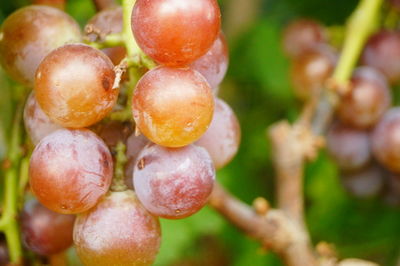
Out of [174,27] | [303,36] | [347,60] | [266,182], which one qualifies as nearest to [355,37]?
[347,60]

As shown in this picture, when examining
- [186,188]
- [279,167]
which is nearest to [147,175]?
[186,188]

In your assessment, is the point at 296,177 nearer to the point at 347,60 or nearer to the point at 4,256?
the point at 347,60

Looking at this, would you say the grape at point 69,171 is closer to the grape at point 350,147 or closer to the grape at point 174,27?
the grape at point 174,27

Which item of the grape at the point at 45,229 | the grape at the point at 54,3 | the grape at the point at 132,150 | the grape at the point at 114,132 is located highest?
the grape at the point at 54,3

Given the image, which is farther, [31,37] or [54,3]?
[54,3]

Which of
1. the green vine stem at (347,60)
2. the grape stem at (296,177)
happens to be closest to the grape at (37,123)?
the grape stem at (296,177)

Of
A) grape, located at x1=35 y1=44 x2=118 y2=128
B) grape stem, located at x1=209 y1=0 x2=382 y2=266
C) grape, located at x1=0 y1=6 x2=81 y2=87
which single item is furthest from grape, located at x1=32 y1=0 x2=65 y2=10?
grape stem, located at x1=209 y1=0 x2=382 y2=266
